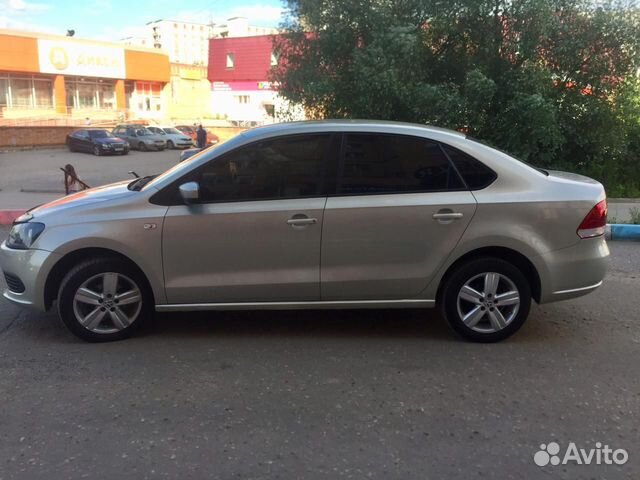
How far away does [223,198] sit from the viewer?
4.20 metres

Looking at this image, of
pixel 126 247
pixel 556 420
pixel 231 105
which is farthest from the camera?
pixel 231 105

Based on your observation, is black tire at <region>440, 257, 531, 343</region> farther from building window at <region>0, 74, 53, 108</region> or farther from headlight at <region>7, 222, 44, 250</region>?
building window at <region>0, 74, 53, 108</region>

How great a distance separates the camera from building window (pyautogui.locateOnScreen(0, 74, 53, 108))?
43.2 m

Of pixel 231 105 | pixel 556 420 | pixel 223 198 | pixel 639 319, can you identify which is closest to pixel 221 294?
pixel 223 198

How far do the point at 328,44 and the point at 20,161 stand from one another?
2039 cm

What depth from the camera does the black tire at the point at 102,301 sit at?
419 cm

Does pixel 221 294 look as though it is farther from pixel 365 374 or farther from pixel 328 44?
pixel 328 44

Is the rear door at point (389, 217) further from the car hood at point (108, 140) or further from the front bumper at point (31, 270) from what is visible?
the car hood at point (108, 140)

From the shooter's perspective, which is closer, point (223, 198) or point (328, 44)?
point (223, 198)

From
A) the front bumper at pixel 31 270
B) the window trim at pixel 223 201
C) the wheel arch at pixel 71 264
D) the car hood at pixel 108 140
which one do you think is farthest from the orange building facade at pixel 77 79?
the window trim at pixel 223 201

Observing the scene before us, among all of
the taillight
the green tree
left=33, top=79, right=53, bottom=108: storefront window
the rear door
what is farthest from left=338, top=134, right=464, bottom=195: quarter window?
left=33, top=79, right=53, bottom=108: storefront window

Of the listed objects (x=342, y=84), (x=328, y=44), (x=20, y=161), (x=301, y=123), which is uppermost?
(x=328, y=44)

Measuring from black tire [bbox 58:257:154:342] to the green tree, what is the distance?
755cm

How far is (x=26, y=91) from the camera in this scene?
44406 millimetres
